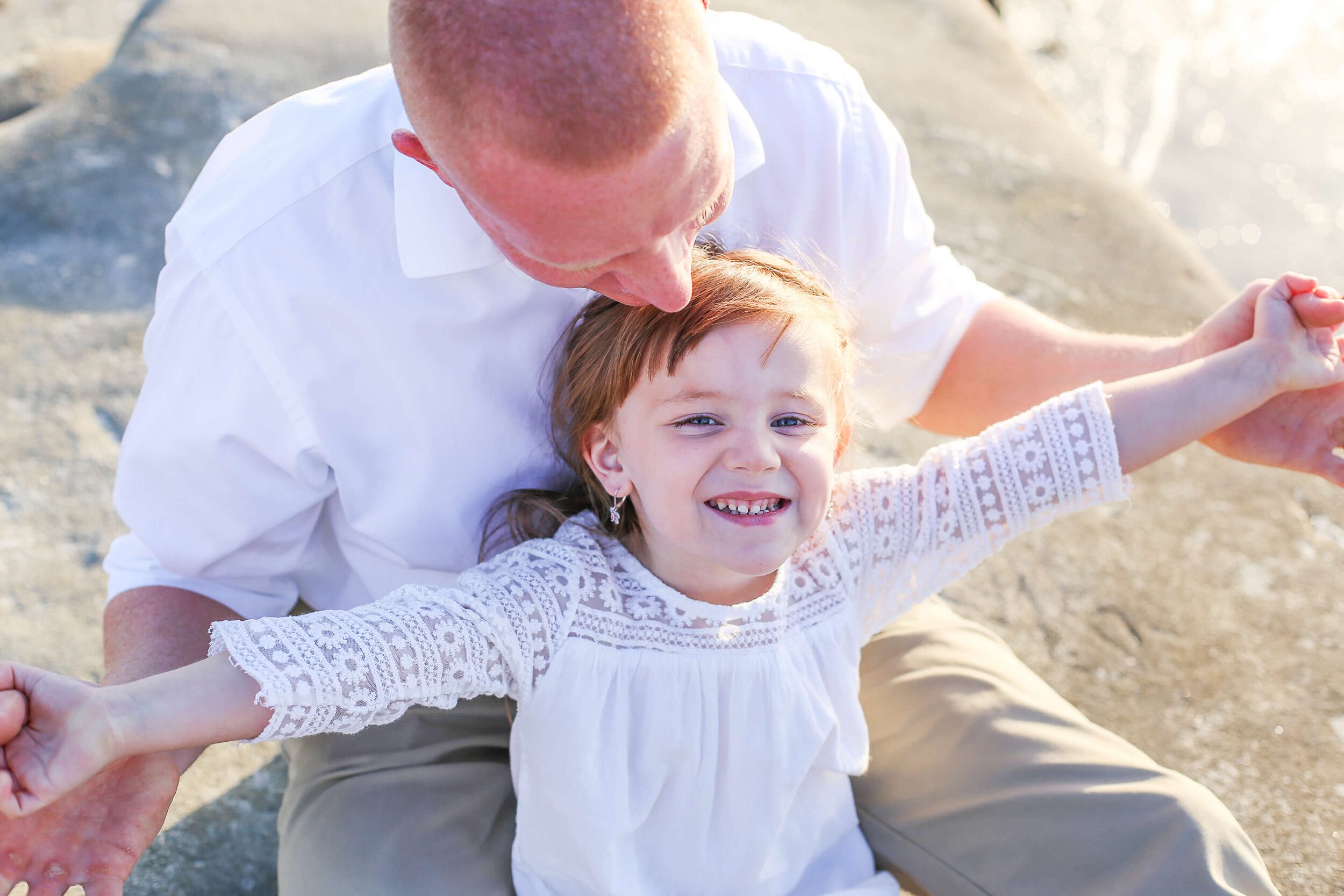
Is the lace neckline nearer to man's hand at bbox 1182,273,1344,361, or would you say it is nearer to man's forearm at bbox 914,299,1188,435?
man's forearm at bbox 914,299,1188,435

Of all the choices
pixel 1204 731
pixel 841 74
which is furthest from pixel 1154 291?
pixel 841 74

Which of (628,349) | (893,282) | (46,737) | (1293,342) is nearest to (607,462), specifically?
(628,349)

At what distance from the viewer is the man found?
1.26 metres

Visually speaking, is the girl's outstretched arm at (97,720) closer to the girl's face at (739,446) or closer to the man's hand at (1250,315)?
the girl's face at (739,446)

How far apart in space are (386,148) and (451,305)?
0.71 feet

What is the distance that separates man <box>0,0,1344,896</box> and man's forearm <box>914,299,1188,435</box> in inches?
0.7

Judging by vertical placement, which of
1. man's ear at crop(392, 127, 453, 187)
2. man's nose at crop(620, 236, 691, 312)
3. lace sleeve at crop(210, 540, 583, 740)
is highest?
man's ear at crop(392, 127, 453, 187)

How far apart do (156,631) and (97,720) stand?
334 millimetres

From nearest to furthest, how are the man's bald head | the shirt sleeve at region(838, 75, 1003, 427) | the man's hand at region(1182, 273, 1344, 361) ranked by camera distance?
the man's bald head
the man's hand at region(1182, 273, 1344, 361)
the shirt sleeve at region(838, 75, 1003, 427)

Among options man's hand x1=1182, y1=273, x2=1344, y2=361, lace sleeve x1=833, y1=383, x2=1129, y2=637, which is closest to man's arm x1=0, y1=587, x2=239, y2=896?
lace sleeve x1=833, y1=383, x2=1129, y2=637

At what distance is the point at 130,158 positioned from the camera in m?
2.81

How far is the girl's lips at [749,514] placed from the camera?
1330mm

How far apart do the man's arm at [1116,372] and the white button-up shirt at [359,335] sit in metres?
0.30

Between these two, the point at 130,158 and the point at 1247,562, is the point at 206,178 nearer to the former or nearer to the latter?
the point at 130,158
